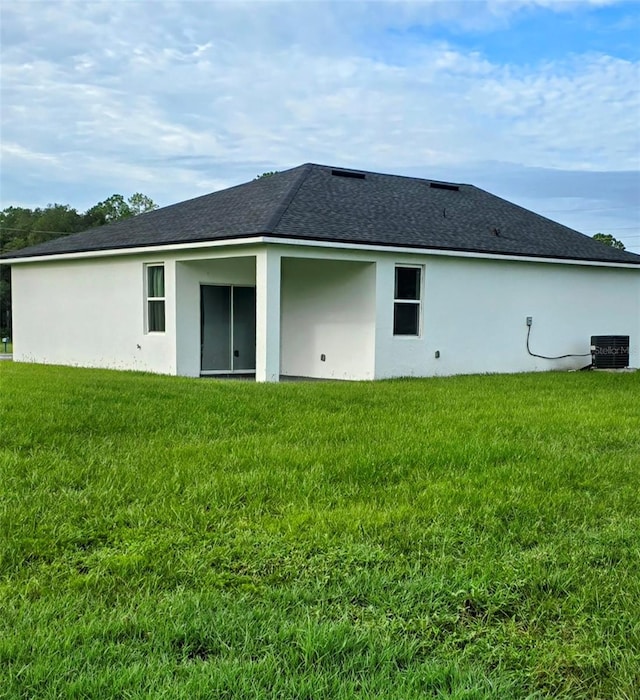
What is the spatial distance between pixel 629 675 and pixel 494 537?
55.3 inches

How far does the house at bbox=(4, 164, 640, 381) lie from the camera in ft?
44.8

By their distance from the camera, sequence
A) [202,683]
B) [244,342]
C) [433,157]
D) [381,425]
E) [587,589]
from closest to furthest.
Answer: [202,683] → [587,589] → [381,425] → [244,342] → [433,157]

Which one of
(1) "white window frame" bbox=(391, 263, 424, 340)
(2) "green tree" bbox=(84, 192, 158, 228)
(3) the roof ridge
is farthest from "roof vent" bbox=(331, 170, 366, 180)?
(2) "green tree" bbox=(84, 192, 158, 228)

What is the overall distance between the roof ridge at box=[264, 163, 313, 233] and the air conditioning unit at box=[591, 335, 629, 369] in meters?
7.97

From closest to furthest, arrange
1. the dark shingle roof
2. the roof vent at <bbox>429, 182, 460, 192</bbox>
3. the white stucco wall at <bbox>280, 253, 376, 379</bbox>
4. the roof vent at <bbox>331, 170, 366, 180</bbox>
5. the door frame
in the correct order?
the dark shingle roof
the white stucco wall at <bbox>280, 253, 376, 379</bbox>
the door frame
the roof vent at <bbox>331, 170, 366, 180</bbox>
the roof vent at <bbox>429, 182, 460, 192</bbox>

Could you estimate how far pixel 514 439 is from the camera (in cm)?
670

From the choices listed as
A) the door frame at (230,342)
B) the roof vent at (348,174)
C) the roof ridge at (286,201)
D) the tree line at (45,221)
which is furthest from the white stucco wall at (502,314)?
the tree line at (45,221)

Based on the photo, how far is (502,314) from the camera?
15.6 meters

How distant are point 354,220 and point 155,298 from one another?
186 inches

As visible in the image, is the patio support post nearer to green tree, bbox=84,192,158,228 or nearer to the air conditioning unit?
the air conditioning unit

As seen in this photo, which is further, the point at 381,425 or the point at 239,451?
the point at 381,425

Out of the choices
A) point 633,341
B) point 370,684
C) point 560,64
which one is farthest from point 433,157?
point 370,684

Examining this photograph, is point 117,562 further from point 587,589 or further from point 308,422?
point 308,422

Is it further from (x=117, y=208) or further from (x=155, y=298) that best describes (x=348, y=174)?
(x=117, y=208)
